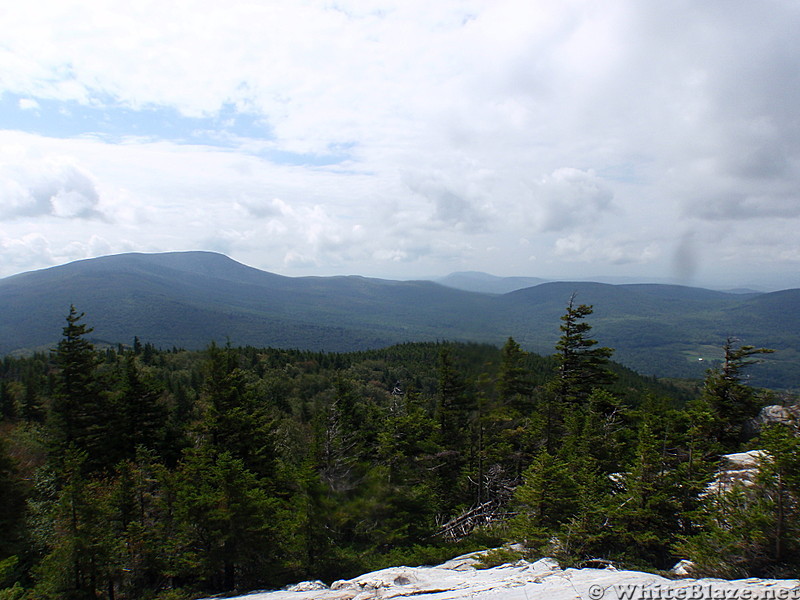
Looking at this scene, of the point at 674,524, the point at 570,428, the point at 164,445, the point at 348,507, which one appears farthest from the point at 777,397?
the point at 164,445

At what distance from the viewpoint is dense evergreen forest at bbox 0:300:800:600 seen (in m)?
12.1

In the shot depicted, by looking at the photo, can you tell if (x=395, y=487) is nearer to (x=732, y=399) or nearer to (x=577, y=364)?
(x=577, y=364)

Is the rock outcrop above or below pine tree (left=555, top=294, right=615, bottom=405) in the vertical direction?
below

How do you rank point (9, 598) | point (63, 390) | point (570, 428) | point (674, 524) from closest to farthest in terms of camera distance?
point (9, 598), point (674, 524), point (570, 428), point (63, 390)

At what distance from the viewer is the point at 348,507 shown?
1756cm

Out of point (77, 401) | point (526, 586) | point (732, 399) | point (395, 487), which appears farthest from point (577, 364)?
point (77, 401)

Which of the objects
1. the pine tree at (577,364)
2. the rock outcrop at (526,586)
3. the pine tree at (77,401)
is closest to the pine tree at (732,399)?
the pine tree at (577,364)

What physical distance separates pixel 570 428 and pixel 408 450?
26.1ft

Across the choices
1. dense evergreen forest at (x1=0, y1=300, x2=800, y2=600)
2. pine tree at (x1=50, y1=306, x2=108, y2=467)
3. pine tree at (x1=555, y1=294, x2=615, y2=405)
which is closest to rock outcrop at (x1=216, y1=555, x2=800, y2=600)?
dense evergreen forest at (x1=0, y1=300, x2=800, y2=600)

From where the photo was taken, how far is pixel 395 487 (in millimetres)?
18453

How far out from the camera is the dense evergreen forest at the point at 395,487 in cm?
1214

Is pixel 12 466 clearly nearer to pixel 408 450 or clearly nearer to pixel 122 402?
pixel 122 402

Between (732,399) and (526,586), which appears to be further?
(732,399)

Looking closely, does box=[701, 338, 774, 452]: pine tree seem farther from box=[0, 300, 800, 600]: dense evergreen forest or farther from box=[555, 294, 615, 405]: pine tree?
box=[555, 294, 615, 405]: pine tree
